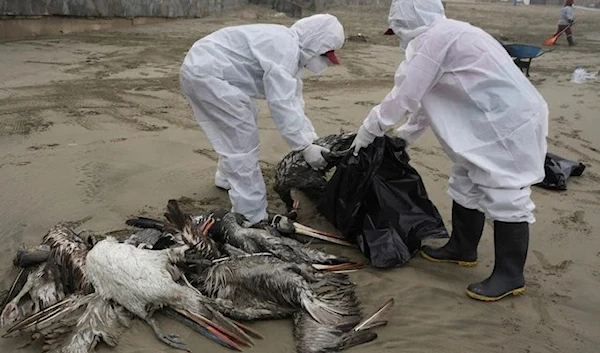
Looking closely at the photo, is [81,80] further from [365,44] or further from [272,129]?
[365,44]

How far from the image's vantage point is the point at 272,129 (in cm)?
550

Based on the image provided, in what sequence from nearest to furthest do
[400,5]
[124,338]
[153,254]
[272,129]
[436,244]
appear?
[124,338] → [153,254] → [400,5] → [436,244] → [272,129]

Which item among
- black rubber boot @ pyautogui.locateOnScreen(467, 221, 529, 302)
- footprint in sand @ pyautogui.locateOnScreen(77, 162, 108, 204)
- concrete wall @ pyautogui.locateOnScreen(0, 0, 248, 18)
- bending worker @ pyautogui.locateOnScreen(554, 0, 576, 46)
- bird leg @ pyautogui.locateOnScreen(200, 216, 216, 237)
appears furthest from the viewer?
bending worker @ pyautogui.locateOnScreen(554, 0, 576, 46)

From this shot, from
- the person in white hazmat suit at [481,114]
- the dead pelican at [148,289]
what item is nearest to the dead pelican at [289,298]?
the dead pelican at [148,289]

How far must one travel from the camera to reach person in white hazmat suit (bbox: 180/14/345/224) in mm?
3184

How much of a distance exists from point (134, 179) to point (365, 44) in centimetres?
853

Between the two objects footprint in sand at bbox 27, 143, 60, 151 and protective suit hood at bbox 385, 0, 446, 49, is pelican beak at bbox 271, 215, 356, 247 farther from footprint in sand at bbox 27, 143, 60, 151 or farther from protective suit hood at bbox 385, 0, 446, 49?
footprint in sand at bbox 27, 143, 60, 151

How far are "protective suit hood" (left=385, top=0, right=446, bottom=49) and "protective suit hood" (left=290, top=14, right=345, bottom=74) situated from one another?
43 centimetres

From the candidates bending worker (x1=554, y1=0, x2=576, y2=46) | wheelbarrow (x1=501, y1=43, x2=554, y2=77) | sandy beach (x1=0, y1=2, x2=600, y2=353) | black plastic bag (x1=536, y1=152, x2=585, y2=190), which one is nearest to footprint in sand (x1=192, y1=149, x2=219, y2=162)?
sandy beach (x1=0, y1=2, x2=600, y2=353)

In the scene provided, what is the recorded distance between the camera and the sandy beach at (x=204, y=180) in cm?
262

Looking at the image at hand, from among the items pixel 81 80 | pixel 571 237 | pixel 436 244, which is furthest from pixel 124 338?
pixel 81 80

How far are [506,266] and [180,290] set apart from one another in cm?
164

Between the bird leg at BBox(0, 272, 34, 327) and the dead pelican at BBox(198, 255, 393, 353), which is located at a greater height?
the dead pelican at BBox(198, 255, 393, 353)

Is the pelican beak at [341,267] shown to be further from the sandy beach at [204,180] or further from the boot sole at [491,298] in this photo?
the boot sole at [491,298]
